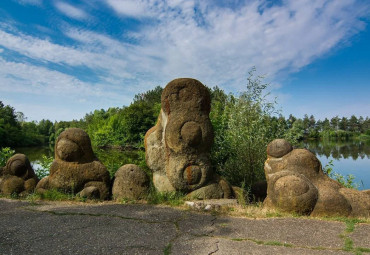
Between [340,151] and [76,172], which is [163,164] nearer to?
[76,172]

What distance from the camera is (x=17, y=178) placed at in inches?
284

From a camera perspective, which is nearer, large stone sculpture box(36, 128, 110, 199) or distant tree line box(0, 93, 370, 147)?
large stone sculpture box(36, 128, 110, 199)

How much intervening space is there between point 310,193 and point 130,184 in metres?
3.94

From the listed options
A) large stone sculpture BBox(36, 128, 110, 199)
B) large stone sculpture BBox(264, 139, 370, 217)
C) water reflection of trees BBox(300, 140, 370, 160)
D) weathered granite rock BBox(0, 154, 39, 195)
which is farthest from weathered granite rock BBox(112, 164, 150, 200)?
water reflection of trees BBox(300, 140, 370, 160)

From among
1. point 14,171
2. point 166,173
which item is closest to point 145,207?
point 166,173

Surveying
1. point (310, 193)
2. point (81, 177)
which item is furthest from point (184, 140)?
point (310, 193)

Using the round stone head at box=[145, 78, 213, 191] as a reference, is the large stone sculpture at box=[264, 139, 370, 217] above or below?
below

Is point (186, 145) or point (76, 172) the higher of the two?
point (186, 145)

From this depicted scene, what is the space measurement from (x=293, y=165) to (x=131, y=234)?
3.57 m

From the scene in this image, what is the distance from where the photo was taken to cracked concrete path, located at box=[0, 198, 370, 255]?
3.71m

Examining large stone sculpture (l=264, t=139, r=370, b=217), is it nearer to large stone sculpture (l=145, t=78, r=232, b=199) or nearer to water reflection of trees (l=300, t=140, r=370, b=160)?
large stone sculpture (l=145, t=78, r=232, b=199)

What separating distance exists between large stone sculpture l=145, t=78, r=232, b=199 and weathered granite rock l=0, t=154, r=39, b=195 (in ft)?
10.8

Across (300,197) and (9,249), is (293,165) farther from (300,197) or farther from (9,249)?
(9,249)

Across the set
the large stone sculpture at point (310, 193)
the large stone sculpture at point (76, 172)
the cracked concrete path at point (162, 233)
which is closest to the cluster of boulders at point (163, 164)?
the large stone sculpture at point (76, 172)
